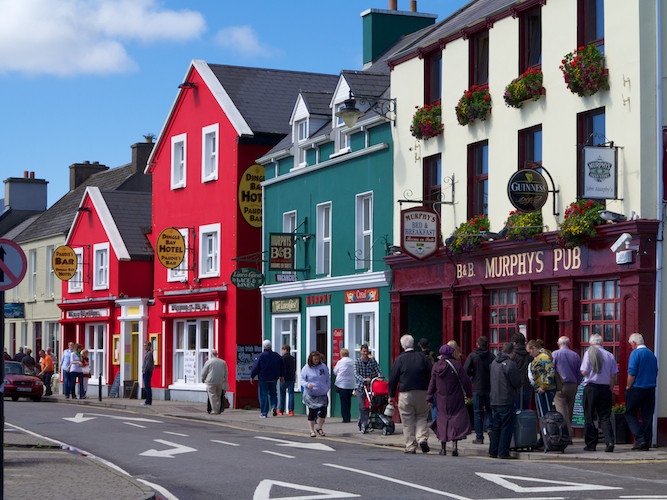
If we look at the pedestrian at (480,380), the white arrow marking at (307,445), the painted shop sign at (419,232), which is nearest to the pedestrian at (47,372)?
the painted shop sign at (419,232)

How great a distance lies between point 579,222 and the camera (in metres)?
19.7

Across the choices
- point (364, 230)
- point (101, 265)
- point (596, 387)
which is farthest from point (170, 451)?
point (101, 265)

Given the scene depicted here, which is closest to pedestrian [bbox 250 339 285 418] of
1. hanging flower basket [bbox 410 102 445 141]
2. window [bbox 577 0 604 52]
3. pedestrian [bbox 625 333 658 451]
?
hanging flower basket [bbox 410 102 445 141]

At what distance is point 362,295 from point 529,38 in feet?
27.5

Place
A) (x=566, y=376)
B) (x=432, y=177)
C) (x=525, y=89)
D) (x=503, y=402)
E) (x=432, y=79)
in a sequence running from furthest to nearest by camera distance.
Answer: (x=432, y=79), (x=432, y=177), (x=525, y=89), (x=566, y=376), (x=503, y=402)

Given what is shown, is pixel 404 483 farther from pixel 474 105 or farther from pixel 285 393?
pixel 285 393

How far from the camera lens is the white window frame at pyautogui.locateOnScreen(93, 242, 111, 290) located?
45.5 m

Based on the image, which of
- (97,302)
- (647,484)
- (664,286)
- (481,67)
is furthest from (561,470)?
(97,302)

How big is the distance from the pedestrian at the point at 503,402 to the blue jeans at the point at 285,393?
1169 cm

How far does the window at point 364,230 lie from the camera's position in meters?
28.2

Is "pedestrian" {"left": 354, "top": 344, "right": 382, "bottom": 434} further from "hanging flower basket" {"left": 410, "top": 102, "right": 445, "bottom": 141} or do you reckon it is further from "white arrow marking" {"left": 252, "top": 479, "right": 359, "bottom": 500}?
"white arrow marking" {"left": 252, "top": 479, "right": 359, "bottom": 500}

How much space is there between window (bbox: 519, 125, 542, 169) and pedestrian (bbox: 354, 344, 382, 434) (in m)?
5.01

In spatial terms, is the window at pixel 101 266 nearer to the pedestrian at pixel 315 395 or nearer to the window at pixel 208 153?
the window at pixel 208 153

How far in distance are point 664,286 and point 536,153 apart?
4.38 m
